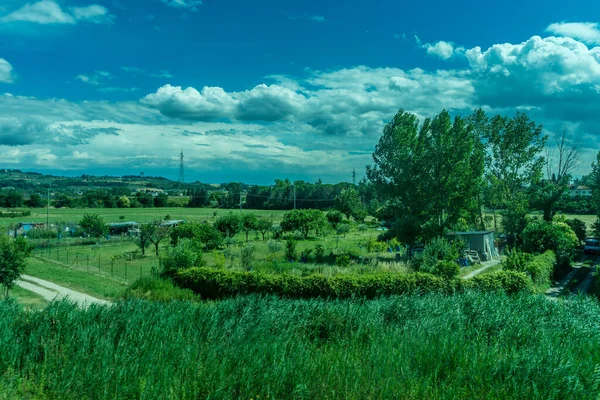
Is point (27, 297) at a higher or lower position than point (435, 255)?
lower

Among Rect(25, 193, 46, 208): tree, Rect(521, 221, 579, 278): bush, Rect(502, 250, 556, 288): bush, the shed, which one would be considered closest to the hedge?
Rect(502, 250, 556, 288): bush

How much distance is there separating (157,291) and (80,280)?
28.0ft

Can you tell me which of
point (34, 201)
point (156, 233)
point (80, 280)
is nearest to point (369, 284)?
point (80, 280)

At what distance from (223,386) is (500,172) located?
3727 centimetres

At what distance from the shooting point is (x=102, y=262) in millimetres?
30391

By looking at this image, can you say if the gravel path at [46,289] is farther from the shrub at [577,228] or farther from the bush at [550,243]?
the shrub at [577,228]

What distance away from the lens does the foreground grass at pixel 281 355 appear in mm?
4633

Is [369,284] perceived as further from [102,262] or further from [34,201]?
[34,201]

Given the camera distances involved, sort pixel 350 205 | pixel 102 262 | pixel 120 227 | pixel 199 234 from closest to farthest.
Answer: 1. pixel 102 262
2. pixel 199 234
3. pixel 120 227
4. pixel 350 205

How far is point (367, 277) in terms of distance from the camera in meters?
15.6

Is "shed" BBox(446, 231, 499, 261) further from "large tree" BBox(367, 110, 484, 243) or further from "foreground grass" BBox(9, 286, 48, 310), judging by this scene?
"foreground grass" BBox(9, 286, 48, 310)

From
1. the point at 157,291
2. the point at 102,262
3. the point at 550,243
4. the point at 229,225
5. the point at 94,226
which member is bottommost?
the point at 102,262

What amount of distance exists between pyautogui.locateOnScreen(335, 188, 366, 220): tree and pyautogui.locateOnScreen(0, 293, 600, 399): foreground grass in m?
56.0

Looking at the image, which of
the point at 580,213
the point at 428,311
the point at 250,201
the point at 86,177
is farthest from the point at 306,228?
the point at 86,177
